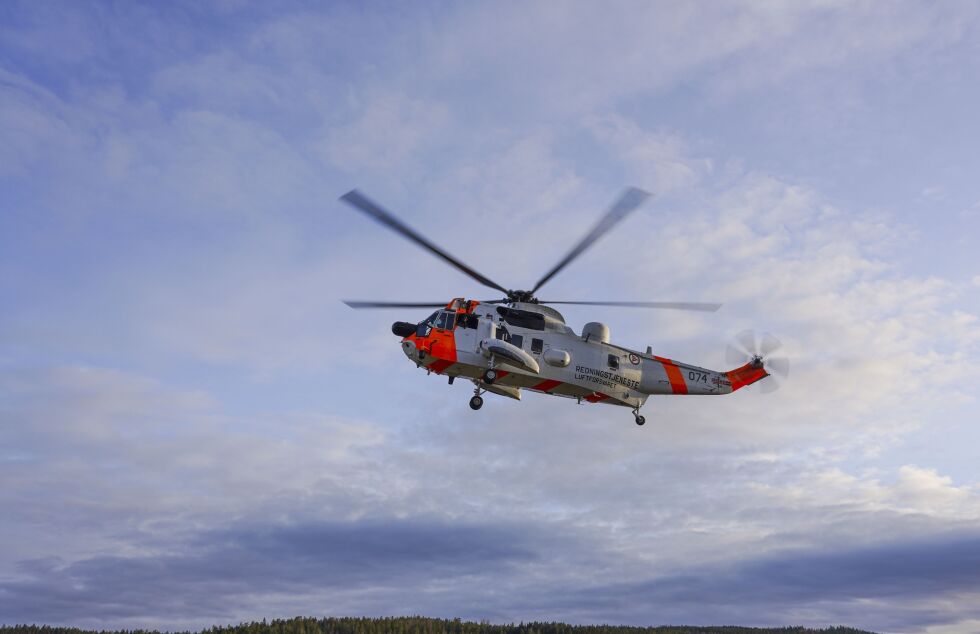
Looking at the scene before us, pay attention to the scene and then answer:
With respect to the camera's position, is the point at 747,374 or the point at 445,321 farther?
the point at 747,374

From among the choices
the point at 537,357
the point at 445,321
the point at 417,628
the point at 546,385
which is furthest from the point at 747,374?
the point at 417,628

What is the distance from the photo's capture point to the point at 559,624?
5192 inches

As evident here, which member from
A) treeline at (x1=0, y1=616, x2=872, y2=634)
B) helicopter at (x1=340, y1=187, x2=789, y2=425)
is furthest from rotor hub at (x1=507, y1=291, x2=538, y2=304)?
treeline at (x1=0, y1=616, x2=872, y2=634)

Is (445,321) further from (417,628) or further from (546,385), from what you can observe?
(417,628)

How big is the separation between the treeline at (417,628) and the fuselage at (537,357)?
276ft

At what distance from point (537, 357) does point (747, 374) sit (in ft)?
50.3

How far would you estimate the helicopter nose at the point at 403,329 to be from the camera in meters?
46.6

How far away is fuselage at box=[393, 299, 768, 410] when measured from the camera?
1822 inches

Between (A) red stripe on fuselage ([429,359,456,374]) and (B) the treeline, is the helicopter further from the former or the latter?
(B) the treeline

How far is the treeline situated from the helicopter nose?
85.6 m

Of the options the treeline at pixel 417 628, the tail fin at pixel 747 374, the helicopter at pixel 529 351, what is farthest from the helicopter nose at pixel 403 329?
the treeline at pixel 417 628

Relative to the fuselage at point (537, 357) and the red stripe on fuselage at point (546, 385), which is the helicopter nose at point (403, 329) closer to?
the fuselage at point (537, 357)

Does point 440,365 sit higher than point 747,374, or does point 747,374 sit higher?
point 747,374

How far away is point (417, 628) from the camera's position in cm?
12325
